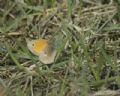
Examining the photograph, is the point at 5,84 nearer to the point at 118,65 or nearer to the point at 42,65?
the point at 42,65

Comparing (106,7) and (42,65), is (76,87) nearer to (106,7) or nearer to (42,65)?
(42,65)

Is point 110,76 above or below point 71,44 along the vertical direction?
below

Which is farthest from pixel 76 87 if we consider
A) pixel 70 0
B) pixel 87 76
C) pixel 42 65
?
pixel 70 0

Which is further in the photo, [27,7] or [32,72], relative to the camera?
[27,7]

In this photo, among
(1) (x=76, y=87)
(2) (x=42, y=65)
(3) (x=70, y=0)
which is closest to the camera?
(1) (x=76, y=87)

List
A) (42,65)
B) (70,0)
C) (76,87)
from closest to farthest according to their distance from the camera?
(76,87) < (42,65) < (70,0)

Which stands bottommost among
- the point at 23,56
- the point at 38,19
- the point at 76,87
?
the point at 76,87
